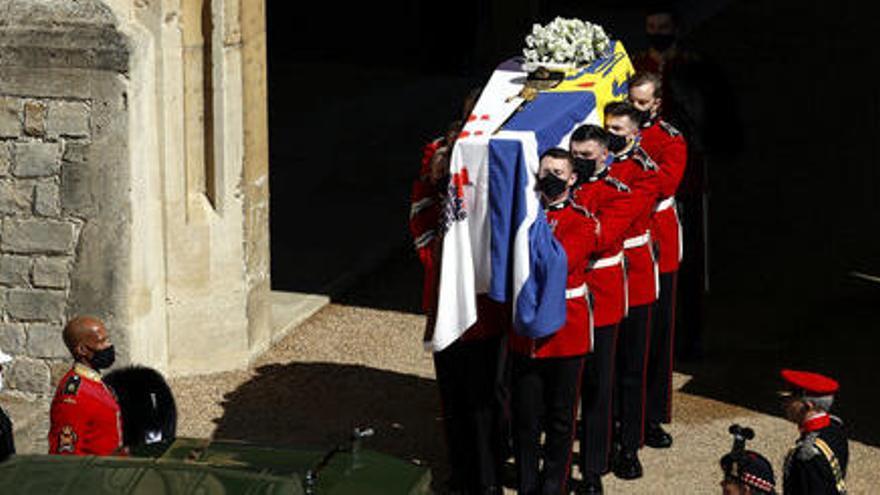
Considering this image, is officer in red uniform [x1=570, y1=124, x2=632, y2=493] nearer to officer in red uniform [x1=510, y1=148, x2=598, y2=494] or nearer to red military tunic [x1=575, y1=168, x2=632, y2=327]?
red military tunic [x1=575, y1=168, x2=632, y2=327]

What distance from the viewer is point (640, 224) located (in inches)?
416

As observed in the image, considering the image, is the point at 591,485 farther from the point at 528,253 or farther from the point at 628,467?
the point at 528,253

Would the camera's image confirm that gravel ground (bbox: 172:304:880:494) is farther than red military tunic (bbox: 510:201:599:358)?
Yes

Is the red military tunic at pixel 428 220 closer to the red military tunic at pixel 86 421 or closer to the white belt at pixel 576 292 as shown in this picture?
the white belt at pixel 576 292

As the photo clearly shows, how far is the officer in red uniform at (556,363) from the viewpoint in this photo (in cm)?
975

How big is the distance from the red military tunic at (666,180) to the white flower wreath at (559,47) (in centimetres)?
45

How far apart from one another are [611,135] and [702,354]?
232 centimetres

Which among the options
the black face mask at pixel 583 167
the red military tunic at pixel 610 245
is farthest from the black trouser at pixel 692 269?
the black face mask at pixel 583 167

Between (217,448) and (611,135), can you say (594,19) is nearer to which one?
(611,135)

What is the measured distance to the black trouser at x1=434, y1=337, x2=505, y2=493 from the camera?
10.1 m

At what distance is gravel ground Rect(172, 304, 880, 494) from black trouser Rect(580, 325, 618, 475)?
0.79 ft

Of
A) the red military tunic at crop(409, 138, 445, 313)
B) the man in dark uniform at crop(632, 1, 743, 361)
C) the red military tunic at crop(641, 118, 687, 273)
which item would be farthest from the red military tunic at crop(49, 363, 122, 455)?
the man in dark uniform at crop(632, 1, 743, 361)

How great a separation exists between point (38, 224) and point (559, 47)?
106 inches

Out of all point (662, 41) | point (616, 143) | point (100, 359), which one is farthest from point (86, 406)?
point (662, 41)
